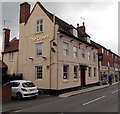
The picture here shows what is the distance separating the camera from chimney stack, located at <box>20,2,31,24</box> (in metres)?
20.5

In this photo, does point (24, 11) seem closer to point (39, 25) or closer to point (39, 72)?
point (39, 25)

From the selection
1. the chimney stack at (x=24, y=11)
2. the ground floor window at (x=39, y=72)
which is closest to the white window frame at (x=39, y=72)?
the ground floor window at (x=39, y=72)

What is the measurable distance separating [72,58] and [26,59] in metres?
5.55

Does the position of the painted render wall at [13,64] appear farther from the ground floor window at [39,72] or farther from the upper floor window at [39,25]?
the upper floor window at [39,25]

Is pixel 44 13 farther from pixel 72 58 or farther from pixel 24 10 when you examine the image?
pixel 72 58

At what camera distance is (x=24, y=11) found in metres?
20.6

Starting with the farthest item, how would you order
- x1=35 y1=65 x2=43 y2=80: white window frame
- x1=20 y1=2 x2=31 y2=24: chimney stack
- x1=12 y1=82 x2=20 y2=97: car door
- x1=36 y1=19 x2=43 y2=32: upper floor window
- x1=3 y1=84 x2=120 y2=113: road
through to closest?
x1=20 y1=2 x2=31 y2=24: chimney stack
x1=36 y1=19 x2=43 y2=32: upper floor window
x1=35 y1=65 x2=43 y2=80: white window frame
x1=12 y1=82 x2=20 y2=97: car door
x1=3 y1=84 x2=120 y2=113: road

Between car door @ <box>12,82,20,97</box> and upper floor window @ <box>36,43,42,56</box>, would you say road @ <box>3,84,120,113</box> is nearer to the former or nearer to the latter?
car door @ <box>12,82,20,97</box>

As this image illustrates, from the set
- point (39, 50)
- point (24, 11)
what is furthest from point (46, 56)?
point (24, 11)

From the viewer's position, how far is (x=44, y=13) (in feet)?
60.5

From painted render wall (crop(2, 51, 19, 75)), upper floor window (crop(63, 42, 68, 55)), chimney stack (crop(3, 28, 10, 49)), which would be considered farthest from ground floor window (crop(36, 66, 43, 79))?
chimney stack (crop(3, 28, 10, 49))

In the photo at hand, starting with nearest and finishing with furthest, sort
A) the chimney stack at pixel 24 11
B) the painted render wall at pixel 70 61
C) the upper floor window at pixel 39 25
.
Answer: the painted render wall at pixel 70 61 → the upper floor window at pixel 39 25 → the chimney stack at pixel 24 11

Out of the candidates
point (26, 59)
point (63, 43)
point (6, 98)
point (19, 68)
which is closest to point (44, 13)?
point (63, 43)

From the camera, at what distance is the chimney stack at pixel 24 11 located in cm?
2052
